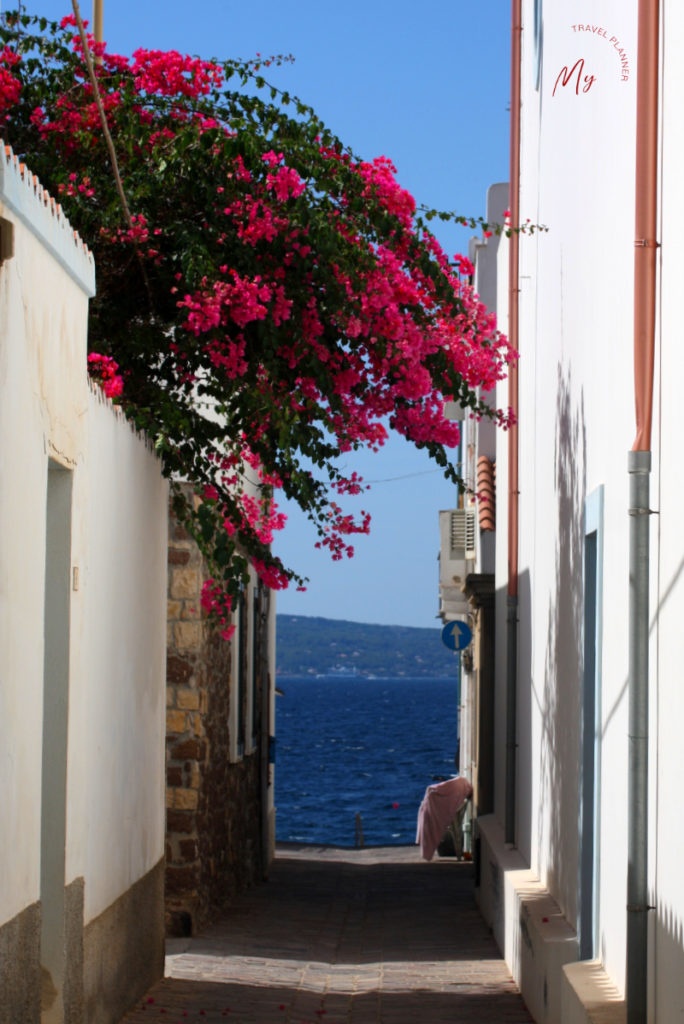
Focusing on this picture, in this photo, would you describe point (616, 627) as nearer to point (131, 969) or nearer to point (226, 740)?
point (131, 969)

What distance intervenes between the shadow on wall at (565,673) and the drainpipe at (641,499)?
229 centimetres

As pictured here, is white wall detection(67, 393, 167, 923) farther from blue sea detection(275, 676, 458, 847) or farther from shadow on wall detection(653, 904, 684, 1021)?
blue sea detection(275, 676, 458, 847)

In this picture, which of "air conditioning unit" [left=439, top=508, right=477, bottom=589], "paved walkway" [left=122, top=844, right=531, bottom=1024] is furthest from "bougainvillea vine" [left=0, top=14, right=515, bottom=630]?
"air conditioning unit" [left=439, top=508, right=477, bottom=589]

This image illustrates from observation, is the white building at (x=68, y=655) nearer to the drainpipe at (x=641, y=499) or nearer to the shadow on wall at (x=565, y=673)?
the drainpipe at (x=641, y=499)

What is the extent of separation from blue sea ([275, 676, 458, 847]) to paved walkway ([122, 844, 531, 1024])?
11.2 meters

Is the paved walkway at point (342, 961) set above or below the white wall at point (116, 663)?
below

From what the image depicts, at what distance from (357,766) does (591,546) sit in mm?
78801

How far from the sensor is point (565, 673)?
8852 mm

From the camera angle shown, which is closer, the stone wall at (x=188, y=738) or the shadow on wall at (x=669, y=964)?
the shadow on wall at (x=669, y=964)

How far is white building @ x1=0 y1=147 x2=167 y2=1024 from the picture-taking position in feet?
16.8

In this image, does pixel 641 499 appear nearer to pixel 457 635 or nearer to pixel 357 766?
pixel 457 635

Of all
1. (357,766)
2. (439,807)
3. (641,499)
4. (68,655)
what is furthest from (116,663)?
(357,766)

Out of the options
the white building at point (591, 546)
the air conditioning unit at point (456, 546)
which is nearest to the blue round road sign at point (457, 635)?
the air conditioning unit at point (456, 546)

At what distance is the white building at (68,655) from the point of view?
5.11 metres
